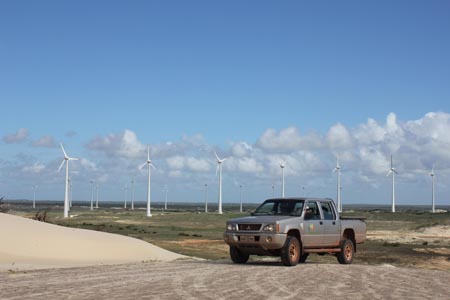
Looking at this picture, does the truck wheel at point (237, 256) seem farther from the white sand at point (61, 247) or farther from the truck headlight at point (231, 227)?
the white sand at point (61, 247)

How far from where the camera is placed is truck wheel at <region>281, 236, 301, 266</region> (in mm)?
21031

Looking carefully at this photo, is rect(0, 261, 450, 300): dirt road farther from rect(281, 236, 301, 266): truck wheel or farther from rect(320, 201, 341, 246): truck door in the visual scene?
rect(320, 201, 341, 246): truck door

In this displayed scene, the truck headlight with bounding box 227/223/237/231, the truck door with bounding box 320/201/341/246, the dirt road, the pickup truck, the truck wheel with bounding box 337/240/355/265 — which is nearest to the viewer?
the dirt road

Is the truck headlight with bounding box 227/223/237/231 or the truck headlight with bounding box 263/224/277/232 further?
the truck headlight with bounding box 227/223/237/231

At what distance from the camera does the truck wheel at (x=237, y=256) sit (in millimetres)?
22500

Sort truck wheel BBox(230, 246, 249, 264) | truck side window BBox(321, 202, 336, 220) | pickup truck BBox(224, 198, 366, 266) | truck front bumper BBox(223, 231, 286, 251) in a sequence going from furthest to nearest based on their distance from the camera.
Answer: truck side window BBox(321, 202, 336, 220) < truck wheel BBox(230, 246, 249, 264) < pickup truck BBox(224, 198, 366, 266) < truck front bumper BBox(223, 231, 286, 251)

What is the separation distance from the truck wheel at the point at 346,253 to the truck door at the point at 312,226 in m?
1.29

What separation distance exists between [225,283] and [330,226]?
7.79 meters

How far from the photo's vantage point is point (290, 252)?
69.8 ft

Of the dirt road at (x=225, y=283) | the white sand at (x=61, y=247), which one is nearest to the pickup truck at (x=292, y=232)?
the dirt road at (x=225, y=283)

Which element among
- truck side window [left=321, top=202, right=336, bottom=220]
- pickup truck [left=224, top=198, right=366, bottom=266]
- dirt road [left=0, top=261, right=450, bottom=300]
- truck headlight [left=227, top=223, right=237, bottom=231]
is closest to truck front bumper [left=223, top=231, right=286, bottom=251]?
pickup truck [left=224, top=198, right=366, bottom=266]

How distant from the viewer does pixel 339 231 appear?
23438 millimetres

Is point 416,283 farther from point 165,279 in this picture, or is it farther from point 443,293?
point 165,279

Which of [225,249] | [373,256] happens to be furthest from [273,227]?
[225,249]
